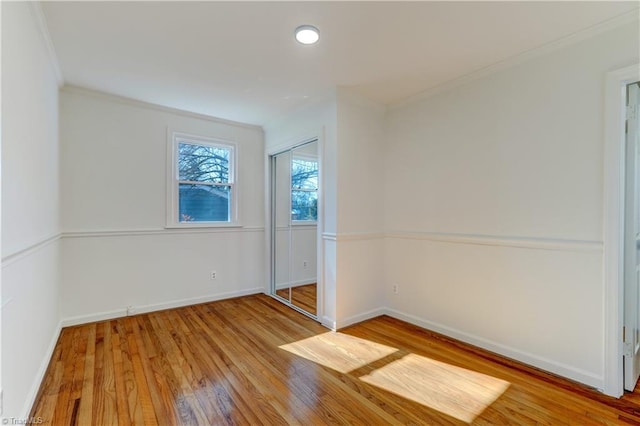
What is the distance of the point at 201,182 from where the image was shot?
3955 millimetres

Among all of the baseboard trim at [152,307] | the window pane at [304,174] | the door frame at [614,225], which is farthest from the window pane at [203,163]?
the door frame at [614,225]

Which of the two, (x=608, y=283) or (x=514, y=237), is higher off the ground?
(x=514, y=237)

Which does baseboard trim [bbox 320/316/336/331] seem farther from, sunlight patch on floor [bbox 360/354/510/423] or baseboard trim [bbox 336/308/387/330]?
sunlight patch on floor [bbox 360/354/510/423]

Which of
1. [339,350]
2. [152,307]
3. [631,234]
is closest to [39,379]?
[152,307]

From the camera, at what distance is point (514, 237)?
2.48m

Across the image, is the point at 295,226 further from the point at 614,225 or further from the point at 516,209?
the point at 614,225

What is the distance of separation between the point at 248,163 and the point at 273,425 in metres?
3.38

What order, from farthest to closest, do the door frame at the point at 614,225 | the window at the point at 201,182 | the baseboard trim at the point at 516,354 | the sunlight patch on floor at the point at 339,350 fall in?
1. the window at the point at 201,182
2. the sunlight patch on floor at the point at 339,350
3. the baseboard trim at the point at 516,354
4. the door frame at the point at 614,225

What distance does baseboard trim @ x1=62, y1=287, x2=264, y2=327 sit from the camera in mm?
3162

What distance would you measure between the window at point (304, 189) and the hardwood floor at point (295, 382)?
4.68 ft

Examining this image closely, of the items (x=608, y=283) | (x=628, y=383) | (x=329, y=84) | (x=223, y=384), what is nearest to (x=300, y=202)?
(x=329, y=84)

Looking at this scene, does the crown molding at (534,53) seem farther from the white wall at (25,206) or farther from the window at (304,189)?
the white wall at (25,206)

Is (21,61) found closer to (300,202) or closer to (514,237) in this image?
(300,202)

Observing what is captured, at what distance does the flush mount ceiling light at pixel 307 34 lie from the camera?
2.04m
